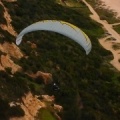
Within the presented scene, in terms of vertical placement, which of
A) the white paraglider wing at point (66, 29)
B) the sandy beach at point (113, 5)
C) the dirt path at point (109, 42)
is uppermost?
the white paraglider wing at point (66, 29)

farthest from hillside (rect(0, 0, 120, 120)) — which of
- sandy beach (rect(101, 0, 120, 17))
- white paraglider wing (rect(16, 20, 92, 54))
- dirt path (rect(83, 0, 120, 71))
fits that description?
sandy beach (rect(101, 0, 120, 17))

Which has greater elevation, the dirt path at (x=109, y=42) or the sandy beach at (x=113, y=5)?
the dirt path at (x=109, y=42)

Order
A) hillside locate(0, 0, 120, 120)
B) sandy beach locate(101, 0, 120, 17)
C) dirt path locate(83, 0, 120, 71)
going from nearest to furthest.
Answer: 1. hillside locate(0, 0, 120, 120)
2. dirt path locate(83, 0, 120, 71)
3. sandy beach locate(101, 0, 120, 17)

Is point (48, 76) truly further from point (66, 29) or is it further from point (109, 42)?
point (109, 42)

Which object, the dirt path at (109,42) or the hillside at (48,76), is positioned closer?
the hillside at (48,76)

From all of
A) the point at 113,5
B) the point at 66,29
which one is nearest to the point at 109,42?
the point at 113,5

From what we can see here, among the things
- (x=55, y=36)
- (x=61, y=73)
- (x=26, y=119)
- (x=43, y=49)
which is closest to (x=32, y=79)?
(x=61, y=73)

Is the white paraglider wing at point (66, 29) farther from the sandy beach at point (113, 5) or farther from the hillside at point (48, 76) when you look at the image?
the sandy beach at point (113, 5)

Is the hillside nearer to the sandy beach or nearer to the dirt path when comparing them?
the dirt path

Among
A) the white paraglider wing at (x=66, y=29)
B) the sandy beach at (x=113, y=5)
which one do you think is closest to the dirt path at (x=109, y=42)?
the sandy beach at (x=113, y=5)
